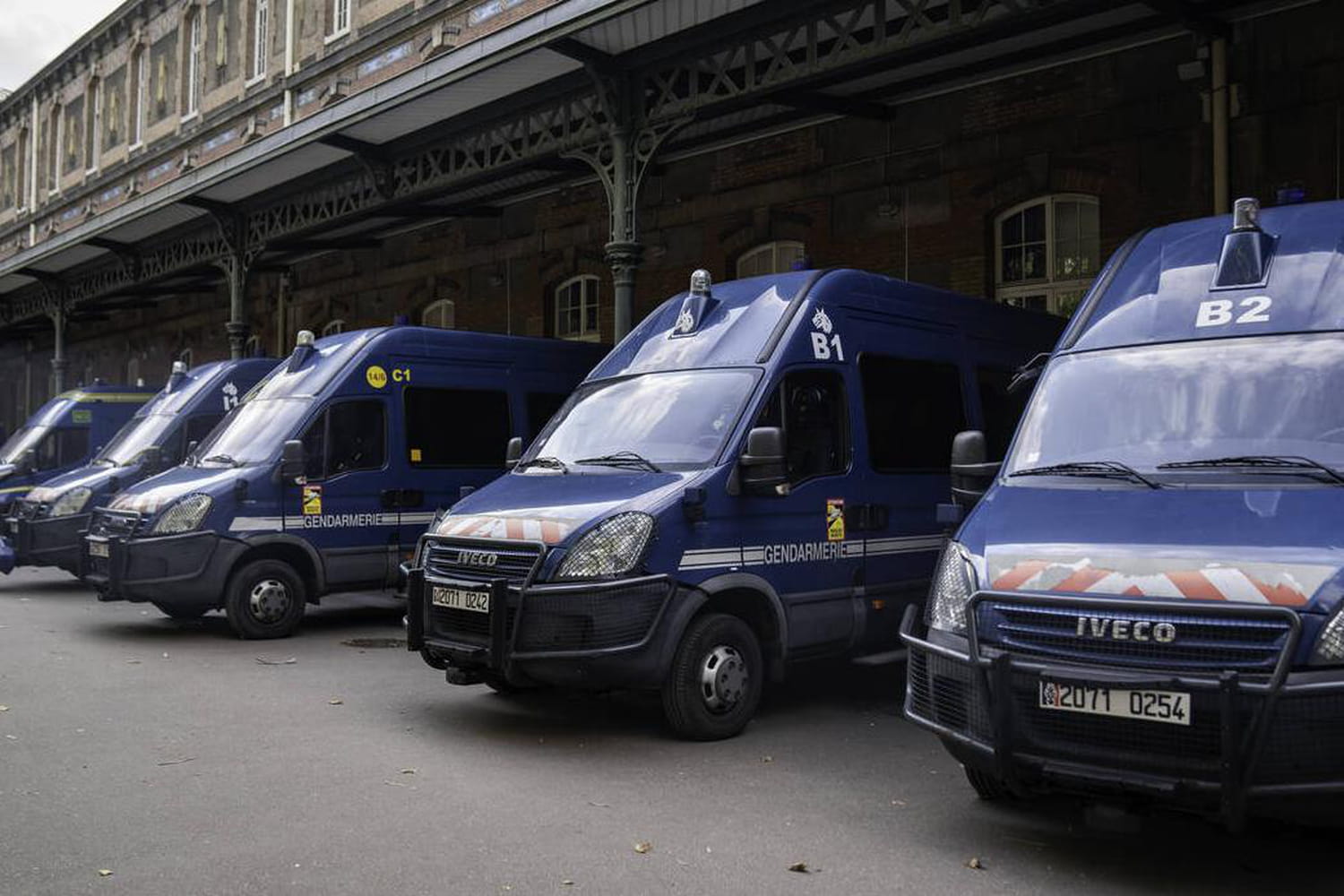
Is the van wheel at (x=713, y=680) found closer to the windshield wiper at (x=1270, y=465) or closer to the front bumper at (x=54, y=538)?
the windshield wiper at (x=1270, y=465)

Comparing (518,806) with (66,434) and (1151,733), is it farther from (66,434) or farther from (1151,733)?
(66,434)

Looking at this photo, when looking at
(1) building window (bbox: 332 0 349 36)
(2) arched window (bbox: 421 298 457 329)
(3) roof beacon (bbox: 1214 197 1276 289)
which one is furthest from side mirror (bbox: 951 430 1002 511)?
(1) building window (bbox: 332 0 349 36)

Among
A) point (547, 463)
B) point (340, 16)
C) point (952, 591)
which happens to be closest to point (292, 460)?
point (547, 463)

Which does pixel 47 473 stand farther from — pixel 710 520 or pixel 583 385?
pixel 710 520

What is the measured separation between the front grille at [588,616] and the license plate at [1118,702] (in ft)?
8.18

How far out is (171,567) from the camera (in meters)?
10.0

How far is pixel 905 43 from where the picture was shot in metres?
10.0

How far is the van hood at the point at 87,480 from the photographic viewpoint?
13227 mm

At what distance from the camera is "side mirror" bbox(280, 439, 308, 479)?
10305 millimetres

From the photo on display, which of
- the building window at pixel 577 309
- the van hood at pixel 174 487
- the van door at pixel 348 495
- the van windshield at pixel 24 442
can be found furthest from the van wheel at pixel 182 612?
the building window at pixel 577 309

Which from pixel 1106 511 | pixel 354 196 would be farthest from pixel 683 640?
pixel 354 196

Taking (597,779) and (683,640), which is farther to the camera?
(683,640)

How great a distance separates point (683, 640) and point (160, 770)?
2.66 metres

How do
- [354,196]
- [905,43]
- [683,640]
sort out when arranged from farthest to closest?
[354,196], [905,43], [683,640]
